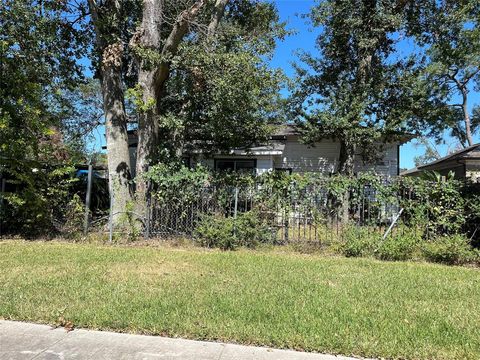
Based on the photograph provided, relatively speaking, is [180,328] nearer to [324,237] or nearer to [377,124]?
[324,237]

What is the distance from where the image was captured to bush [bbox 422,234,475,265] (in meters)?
8.92

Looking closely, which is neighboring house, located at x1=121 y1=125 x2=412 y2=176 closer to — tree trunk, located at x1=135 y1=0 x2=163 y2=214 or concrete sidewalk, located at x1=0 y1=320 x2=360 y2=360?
tree trunk, located at x1=135 y1=0 x2=163 y2=214

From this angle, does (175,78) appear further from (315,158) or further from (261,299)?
(261,299)

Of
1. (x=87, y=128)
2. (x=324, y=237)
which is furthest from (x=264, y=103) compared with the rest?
(x=87, y=128)

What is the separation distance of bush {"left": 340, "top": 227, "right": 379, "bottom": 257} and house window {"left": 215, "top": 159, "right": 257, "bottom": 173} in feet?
26.1

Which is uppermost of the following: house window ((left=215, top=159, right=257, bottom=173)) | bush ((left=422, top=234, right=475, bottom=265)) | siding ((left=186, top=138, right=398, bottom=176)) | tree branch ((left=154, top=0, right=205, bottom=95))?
tree branch ((left=154, top=0, right=205, bottom=95))

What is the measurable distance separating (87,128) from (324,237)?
13676mm

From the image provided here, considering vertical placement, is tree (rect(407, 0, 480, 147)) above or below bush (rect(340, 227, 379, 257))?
above

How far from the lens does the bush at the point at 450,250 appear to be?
8922mm

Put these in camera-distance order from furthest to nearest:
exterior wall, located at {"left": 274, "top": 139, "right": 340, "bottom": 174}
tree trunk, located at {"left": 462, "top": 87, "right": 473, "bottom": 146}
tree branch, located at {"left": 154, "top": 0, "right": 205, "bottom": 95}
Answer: tree trunk, located at {"left": 462, "top": 87, "right": 473, "bottom": 146}
exterior wall, located at {"left": 274, "top": 139, "right": 340, "bottom": 174}
tree branch, located at {"left": 154, "top": 0, "right": 205, "bottom": 95}

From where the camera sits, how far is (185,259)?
8406 millimetres

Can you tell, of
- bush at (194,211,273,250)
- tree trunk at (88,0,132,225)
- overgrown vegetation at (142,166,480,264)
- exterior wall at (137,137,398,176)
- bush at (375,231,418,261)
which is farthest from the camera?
exterior wall at (137,137,398,176)

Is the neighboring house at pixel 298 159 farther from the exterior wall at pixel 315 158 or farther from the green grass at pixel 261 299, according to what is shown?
the green grass at pixel 261 299

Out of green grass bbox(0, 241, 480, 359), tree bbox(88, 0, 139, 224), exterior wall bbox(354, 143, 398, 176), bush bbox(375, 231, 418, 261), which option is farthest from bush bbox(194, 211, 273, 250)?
exterior wall bbox(354, 143, 398, 176)
